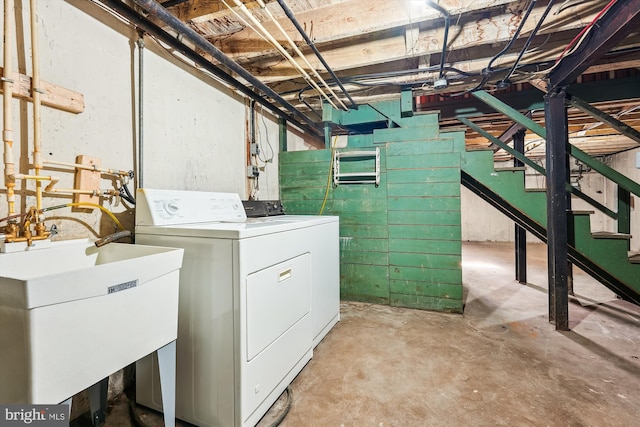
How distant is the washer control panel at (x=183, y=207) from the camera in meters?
1.39

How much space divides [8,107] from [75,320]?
0.94m

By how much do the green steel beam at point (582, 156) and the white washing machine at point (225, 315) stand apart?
2340mm

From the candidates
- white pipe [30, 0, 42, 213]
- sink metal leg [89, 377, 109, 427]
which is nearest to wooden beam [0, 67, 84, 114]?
white pipe [30, 0, 42, 213]

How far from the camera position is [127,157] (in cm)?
157

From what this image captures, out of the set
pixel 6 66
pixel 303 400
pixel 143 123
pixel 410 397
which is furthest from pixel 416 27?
pixel 303 400

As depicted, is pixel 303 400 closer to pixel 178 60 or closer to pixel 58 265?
pixel 58 265

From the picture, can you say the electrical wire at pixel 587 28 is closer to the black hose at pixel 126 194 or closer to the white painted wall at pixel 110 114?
the white painted wall at pixel 110 114

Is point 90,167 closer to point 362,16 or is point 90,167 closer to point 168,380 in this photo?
point 168,380

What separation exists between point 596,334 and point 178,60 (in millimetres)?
3807

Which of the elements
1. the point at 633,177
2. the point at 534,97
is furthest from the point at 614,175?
the point at 633,177

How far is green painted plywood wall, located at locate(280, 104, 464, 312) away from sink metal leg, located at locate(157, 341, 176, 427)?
2.07 metres

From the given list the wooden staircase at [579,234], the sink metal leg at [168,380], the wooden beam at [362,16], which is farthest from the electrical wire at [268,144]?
the sink metal leg at [168,380]

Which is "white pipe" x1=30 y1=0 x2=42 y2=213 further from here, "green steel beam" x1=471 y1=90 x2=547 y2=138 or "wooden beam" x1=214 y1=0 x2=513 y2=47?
"green steel beam" x1=471 y1=90 x2=547 y2=138

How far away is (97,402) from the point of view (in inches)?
50.1
